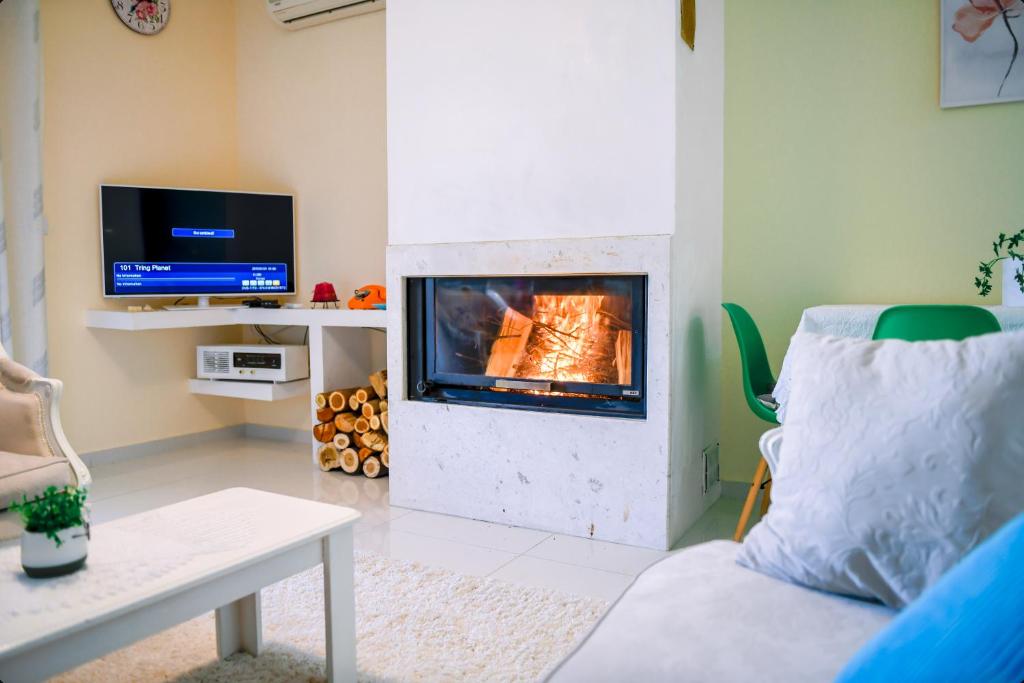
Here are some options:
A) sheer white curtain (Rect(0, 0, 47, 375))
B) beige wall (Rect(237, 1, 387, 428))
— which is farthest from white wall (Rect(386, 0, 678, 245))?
sheer white curtain (Rect(0, 0, 47, 375))

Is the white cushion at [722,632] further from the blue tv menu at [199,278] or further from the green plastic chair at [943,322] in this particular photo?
the blue tv menu at [199,278]

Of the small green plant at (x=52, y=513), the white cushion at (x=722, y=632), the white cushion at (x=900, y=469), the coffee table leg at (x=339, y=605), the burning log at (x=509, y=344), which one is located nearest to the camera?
the white cushion at (x=722, y=632)

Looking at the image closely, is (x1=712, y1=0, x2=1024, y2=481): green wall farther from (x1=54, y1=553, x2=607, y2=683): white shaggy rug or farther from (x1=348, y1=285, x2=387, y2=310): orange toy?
(x1=348, y1=285, x2=387, y2=310): orange toy

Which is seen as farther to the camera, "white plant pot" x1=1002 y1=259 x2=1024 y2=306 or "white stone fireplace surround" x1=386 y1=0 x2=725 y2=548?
"white stone fireplace surround" x1=386 y1=0 x2=725 y2=548

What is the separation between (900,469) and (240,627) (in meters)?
1.66

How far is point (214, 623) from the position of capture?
7.44 feet

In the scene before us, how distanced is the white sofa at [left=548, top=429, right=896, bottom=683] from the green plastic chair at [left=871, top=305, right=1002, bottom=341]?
1.25m

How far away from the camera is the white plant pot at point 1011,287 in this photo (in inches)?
98.7

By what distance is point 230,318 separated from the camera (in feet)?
14.5

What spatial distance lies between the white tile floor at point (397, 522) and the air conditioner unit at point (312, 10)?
2.45 meters

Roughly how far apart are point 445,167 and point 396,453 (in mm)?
1212

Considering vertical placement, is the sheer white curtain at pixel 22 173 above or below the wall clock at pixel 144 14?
below

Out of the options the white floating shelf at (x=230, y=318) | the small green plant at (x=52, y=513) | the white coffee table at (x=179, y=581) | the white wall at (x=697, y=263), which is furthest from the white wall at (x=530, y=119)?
the small green plant at (x=52, y=513)

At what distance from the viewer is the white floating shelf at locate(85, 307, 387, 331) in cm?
396
